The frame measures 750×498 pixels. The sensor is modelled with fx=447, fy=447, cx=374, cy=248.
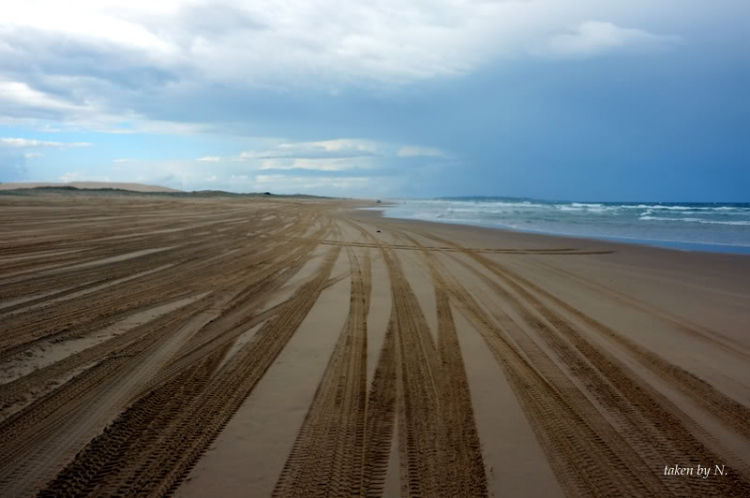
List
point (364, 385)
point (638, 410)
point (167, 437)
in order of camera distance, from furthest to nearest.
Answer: point (364, 385) < point (638, 410) < point (167, 437)

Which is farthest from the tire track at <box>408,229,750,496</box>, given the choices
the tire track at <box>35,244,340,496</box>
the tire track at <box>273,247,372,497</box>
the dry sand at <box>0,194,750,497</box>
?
the tire track at <box>35,244,340,496</box>

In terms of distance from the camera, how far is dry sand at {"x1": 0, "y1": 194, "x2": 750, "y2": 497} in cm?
265

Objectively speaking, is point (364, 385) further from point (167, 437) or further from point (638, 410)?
point (638, 410)

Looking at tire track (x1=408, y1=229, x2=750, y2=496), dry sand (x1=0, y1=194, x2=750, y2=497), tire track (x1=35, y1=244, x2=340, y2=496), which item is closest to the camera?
tire track (x1=35, y1=244, x2=340, y2=496)

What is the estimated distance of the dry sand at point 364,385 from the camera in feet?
8.68

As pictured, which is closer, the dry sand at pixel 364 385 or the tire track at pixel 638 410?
the dry sand at pixel 364 385

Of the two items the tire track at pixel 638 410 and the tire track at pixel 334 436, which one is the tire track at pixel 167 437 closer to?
the tire track at pixel 334 436

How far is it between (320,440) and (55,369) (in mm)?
2644

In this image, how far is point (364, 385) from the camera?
151 inches

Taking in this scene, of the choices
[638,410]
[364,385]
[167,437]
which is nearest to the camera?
[167,437]

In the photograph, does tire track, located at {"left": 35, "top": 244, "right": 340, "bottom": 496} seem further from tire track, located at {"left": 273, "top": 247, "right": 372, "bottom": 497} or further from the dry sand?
tire track, located at {"left": 273, "top": 247, "right": 372, "bottom": 497}

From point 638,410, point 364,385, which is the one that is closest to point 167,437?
point 364,385

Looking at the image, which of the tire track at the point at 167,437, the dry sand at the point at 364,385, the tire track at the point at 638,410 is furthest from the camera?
the tire track at the point at 638,410

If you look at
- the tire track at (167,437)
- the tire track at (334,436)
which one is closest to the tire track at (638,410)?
the tire track at (334,436)
